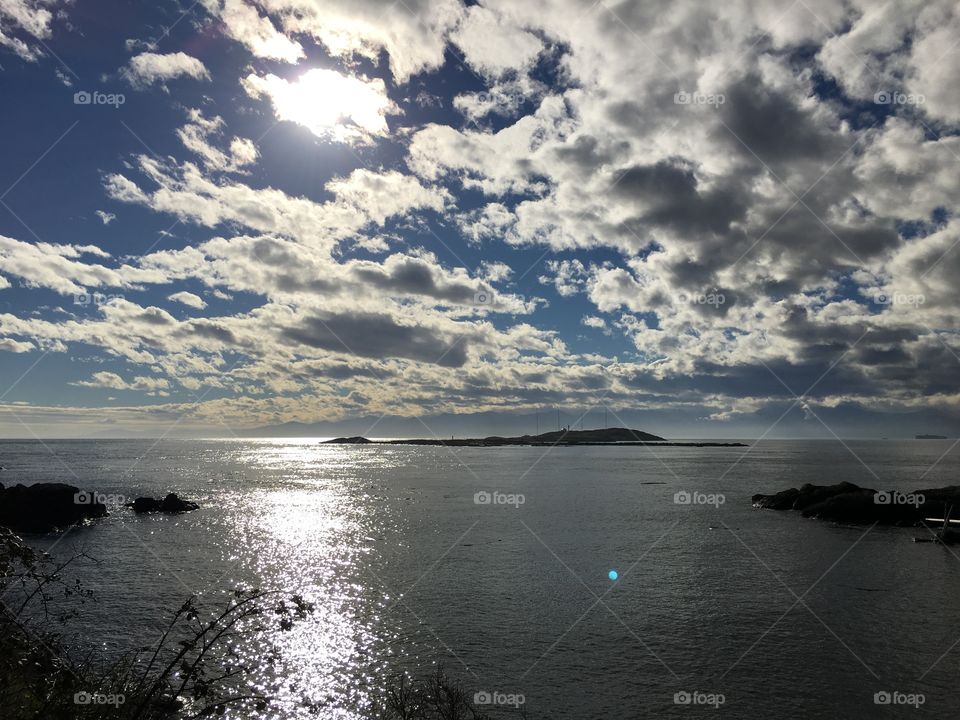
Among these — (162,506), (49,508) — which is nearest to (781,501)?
(162,506)

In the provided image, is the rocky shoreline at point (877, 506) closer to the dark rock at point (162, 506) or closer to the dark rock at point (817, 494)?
the dark rock at point (817, 494)

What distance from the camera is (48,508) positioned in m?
55.1

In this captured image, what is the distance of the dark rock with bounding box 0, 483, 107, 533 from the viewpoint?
52.4m

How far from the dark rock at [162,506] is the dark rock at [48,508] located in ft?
16.5

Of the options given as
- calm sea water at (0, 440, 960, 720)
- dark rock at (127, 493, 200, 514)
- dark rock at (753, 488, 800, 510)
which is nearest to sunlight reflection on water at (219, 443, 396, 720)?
calm sea water at (0, 440, 960, 720)

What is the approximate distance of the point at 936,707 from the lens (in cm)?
1847

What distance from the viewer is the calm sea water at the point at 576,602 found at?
20.0 meters

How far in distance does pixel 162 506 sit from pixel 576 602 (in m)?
53.0

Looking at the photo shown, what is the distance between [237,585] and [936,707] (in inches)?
1218

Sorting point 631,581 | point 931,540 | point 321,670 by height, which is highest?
point 931,540

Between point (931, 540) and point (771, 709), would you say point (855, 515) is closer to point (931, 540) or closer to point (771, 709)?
point (931, 540)

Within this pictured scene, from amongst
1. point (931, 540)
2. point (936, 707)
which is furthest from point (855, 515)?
point (936, 707)

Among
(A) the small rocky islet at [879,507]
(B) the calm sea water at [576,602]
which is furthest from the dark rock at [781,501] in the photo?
(B) the calm sea water at [576,602]

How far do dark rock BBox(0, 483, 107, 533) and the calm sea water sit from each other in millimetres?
3294
